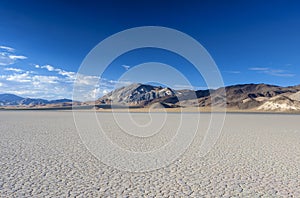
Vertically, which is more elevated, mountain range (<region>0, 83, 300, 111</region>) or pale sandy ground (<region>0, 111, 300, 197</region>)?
mountain range (<region>0, 83, 300, 111</region>)

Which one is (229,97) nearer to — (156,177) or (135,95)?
(135,95)

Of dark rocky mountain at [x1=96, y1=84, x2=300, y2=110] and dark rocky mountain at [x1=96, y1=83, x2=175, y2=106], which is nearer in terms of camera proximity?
dark rocky mountain at [x1=96, y1=84, x2=300, y2=110]

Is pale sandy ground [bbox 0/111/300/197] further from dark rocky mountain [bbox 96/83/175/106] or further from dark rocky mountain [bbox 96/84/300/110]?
dark rocky mountain [bbox 96/83/175/106]

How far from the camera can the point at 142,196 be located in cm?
403

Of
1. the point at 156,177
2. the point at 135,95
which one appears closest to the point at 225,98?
the point at 135,95

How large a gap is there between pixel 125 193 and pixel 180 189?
99cm

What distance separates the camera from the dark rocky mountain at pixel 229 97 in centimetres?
6569

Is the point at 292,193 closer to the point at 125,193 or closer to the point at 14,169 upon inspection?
the point at 125,193

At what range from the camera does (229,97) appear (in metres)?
107

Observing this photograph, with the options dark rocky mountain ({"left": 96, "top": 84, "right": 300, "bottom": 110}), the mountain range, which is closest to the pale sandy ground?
the mountain range

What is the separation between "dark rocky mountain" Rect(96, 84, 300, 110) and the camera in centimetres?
6569

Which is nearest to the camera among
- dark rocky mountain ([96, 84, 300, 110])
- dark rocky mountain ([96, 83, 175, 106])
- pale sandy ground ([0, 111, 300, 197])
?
pale sandy ground ([0, 111, 300, 197])

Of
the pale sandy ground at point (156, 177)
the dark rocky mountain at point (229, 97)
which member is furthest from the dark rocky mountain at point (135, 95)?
the pale sandy ground at point (156, 177)

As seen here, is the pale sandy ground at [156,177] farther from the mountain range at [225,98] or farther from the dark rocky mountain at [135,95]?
the dark rocky mountain at [135,95]
